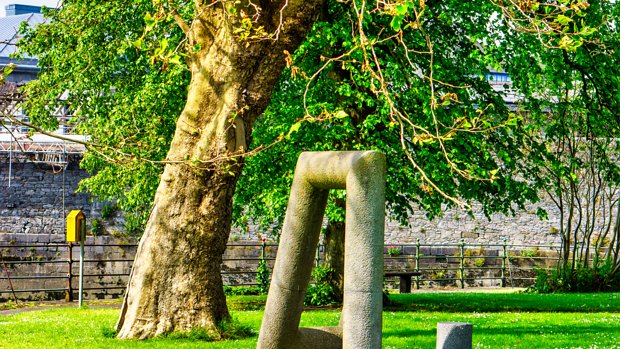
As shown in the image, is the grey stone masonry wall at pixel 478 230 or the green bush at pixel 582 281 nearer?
the green bush at pixel 582 281

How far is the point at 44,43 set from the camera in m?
19.5

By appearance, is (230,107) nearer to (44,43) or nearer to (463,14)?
(463,14)

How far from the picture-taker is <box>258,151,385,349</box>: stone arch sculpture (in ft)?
20.6

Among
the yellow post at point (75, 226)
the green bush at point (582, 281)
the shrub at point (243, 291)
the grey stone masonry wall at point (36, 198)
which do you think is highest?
the grey stone masonry wall at point (36, 198)

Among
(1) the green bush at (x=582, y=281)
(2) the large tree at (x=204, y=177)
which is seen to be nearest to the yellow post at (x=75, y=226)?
(2) the large tree at (x=204, y=177)

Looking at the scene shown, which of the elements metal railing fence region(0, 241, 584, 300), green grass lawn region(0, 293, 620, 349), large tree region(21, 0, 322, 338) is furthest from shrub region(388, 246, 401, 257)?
large tree region(21, 0, 322, 338)

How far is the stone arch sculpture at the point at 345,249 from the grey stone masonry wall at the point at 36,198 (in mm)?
24947

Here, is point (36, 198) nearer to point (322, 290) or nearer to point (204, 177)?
point (322, 290)

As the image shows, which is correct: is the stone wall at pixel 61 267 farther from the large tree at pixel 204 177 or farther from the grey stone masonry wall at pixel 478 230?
the large tree at pixel 204 177

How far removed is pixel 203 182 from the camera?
1022cm

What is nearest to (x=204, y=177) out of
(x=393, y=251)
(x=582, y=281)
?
(x=582, y=281)

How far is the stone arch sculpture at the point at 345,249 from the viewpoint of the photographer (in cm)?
627

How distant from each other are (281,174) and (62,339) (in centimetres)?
665

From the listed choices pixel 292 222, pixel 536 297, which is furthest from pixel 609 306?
pixel 292 222
